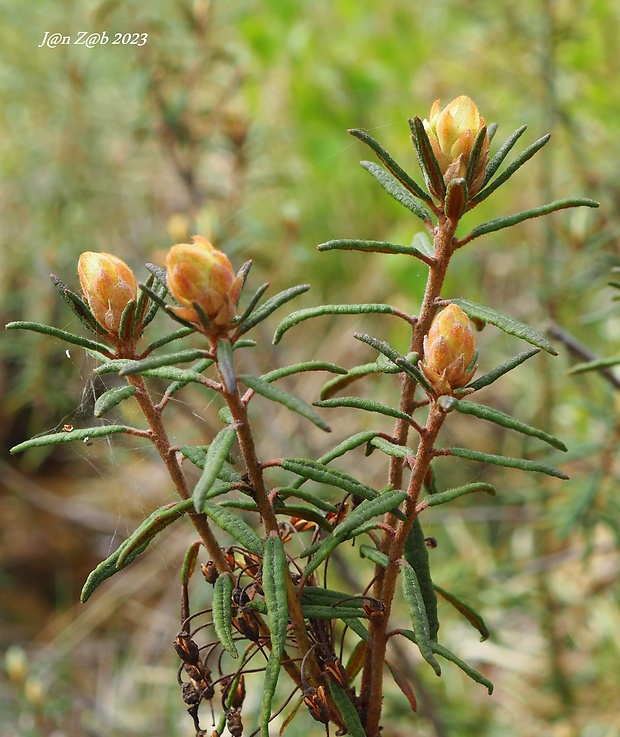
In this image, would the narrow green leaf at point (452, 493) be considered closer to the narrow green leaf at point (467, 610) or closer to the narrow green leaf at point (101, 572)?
the narrow green leaf at point (467, 610)

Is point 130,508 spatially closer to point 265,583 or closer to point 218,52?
point 218,52

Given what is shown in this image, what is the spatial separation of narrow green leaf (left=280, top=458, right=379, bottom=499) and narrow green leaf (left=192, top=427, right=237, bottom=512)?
0.06 m

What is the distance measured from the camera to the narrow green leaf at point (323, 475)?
58 cm

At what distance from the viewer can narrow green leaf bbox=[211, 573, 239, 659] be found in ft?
1.79

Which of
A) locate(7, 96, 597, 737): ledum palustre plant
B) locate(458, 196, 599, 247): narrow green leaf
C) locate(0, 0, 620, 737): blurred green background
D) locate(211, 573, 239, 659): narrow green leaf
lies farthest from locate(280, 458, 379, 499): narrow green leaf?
locate(0, 0, 620, 737): blurred green background

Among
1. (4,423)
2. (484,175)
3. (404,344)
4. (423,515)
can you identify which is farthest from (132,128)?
(4,423)

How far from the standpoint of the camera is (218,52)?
2051mm

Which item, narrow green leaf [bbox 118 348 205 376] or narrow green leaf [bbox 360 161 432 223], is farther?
narrow green leaf [bbox 360 161 432 223]

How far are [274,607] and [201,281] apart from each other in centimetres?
23

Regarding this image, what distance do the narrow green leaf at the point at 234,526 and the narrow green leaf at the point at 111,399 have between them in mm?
102

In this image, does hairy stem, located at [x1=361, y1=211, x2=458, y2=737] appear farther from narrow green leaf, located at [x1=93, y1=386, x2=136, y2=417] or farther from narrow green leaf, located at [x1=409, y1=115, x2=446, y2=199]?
narrow green leaf, located at [x1=93, y1=386, x2=136, y2=417]

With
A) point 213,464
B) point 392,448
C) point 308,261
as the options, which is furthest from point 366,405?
point 308,261

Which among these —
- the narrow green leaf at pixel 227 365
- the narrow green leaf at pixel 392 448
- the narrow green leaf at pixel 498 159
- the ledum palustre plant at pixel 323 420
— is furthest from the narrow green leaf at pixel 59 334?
the narrow green leaf at pixel 498 159

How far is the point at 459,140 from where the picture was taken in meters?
0.57
